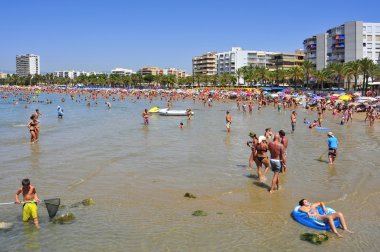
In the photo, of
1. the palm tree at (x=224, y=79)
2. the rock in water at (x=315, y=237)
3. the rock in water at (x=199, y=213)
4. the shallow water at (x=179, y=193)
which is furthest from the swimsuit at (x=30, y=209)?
the palm tree at (x=224, y=79)

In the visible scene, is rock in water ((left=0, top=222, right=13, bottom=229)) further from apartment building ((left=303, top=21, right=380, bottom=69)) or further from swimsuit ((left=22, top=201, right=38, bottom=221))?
apartment building ((left=303, top=21, right=380, bottom=69))

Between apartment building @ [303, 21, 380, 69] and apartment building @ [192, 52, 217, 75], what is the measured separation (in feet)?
198

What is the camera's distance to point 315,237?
22.9 ft

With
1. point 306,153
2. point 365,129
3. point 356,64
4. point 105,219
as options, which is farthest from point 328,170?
point 356,64

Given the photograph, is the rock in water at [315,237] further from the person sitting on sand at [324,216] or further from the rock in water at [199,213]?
the rock in water at [199,213]

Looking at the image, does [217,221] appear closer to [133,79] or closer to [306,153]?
A: [306,153]

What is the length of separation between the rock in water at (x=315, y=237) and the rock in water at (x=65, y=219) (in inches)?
182

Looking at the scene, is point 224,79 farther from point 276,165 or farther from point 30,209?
point 30,209

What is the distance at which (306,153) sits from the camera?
16.0 metres

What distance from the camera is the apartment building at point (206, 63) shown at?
14175 centimetres

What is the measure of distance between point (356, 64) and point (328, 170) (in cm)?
5183

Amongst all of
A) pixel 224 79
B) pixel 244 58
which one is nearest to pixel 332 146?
pixel 224 79

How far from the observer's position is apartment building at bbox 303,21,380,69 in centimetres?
7612

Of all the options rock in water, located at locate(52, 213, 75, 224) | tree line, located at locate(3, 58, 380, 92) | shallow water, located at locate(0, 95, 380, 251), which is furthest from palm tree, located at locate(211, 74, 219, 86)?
rock in water, located at locate(52, 213, 75, 224)
